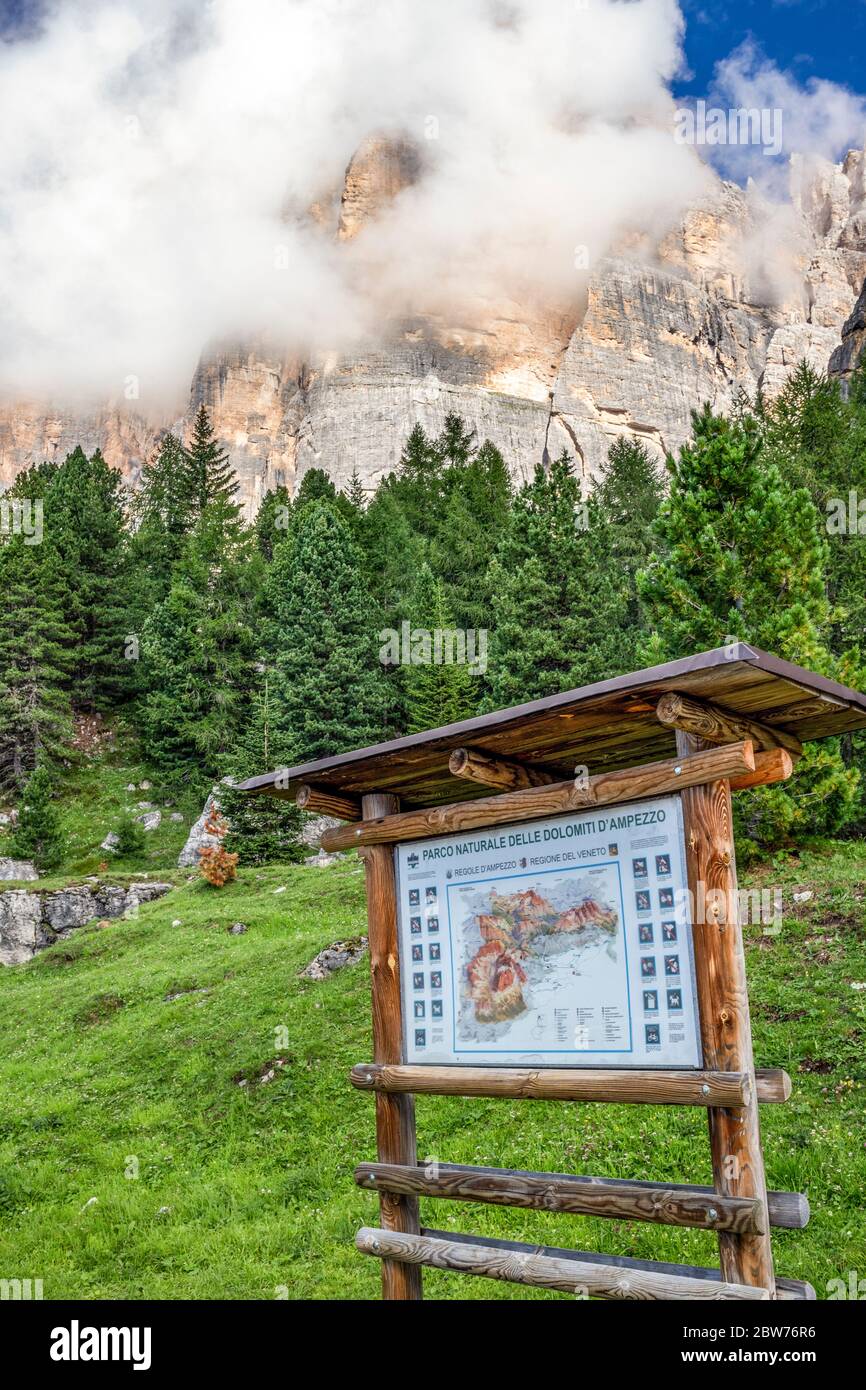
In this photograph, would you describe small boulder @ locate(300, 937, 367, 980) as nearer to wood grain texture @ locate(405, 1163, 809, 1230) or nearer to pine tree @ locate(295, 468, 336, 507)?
Answer: wood grain texture @ locate(405, 1163, 809, 1230)

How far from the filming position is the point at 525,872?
6238 mm

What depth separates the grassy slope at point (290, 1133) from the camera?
→ 8.47 meters

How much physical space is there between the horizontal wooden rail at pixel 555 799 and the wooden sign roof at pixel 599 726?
0.91 feet

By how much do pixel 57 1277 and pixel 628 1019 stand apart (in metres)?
6.61

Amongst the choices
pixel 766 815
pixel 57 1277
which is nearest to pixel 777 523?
pixel 766 815

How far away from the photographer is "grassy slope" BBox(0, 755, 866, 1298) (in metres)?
8.47

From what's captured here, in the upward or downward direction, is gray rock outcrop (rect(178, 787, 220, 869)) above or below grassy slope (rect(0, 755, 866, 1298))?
above

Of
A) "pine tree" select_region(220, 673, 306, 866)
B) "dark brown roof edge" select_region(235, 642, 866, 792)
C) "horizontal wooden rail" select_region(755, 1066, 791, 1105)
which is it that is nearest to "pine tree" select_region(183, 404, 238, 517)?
"pine tree" select_region(220, 673, 306, 866)

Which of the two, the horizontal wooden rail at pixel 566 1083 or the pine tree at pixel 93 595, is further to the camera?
the pine tree at pixel 93 595

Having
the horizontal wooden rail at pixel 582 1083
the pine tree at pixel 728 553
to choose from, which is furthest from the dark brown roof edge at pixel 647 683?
the pine tree at pixel 728 553

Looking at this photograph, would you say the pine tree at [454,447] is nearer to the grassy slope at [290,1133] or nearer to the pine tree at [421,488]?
the pine tree at [421,488]

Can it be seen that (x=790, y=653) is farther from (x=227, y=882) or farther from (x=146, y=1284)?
(x=227, y=882)

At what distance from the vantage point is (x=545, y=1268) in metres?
5.71

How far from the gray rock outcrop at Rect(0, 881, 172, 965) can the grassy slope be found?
6.53 metres
